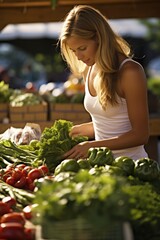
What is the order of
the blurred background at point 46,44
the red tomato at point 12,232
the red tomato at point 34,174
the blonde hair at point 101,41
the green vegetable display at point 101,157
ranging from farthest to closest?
the blurred background at point 46,44, the blonde hair at point 101,41, the red tomato at point 34,174, the green vegetable display at point 101,157, the red tomato at point 12,232

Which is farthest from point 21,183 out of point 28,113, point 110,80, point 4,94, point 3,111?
point 4,94

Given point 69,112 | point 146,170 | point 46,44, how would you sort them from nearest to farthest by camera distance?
point 146,170 → point 69,112 → point 46,44

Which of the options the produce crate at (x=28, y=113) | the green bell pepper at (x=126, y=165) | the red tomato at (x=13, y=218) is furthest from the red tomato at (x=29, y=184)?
the produce crate at (x=28, y=113)

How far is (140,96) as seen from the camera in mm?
4211

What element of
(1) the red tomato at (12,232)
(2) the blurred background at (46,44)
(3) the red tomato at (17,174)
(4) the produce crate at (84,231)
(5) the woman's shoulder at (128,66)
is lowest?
(2) the blurred background at (46,44)

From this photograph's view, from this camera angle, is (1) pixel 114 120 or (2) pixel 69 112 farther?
(2) pixel 69 112

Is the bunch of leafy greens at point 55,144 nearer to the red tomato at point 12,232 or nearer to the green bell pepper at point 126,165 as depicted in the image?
the green bell pepper at point 126,165

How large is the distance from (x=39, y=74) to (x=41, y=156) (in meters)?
22.7

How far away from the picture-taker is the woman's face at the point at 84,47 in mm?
4168

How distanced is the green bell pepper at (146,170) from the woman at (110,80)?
62cm

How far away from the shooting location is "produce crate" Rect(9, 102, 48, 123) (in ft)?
25.4

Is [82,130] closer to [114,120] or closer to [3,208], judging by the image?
[114,120]

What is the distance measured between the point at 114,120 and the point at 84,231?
2.31m

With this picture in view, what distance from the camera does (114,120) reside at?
14.8 feet
